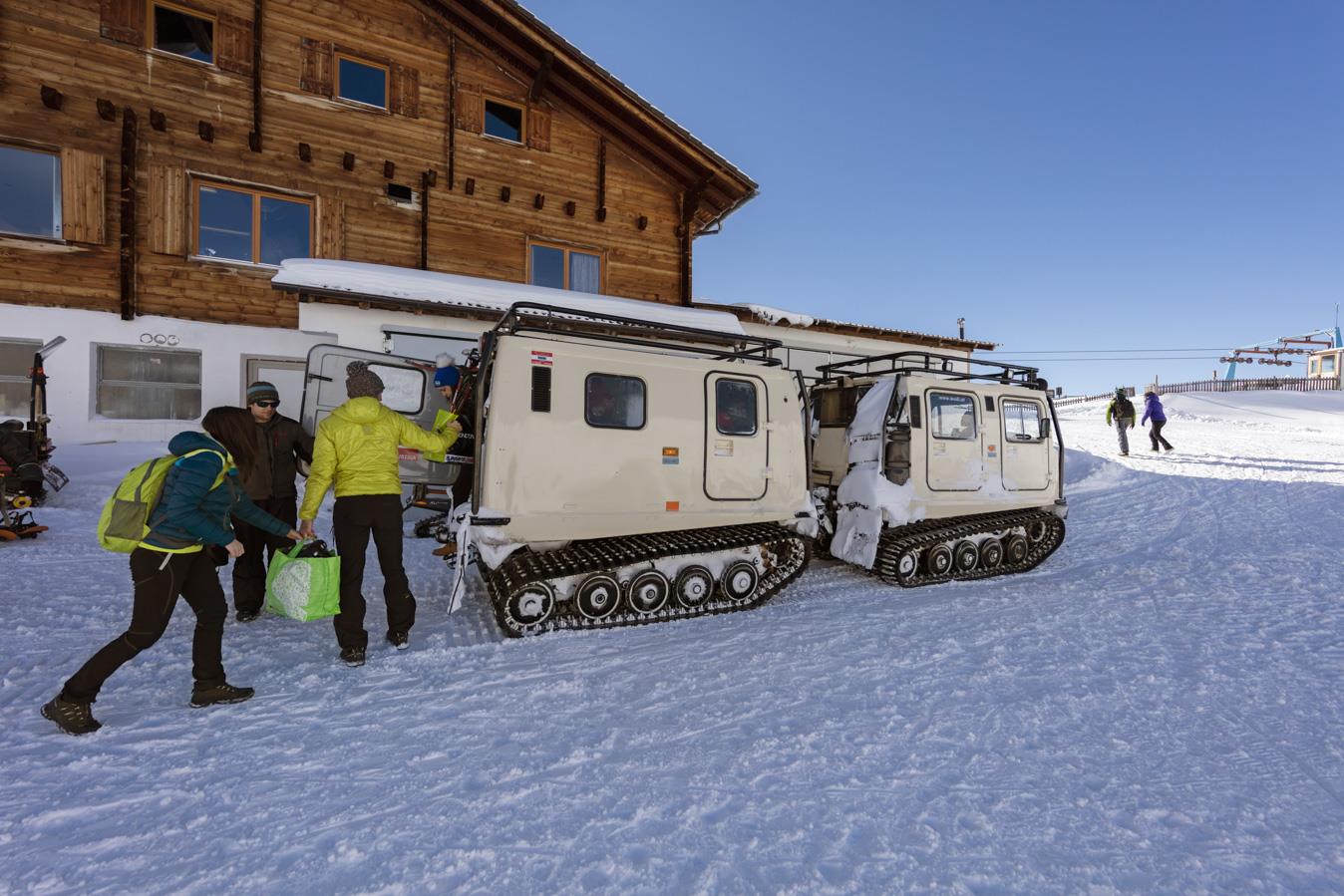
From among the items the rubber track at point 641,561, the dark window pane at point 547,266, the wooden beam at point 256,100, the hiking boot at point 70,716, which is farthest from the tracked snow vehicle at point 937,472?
the wooden beam at point 256,100

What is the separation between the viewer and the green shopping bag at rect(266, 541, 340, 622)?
13.0ft

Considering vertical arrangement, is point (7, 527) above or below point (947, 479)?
below

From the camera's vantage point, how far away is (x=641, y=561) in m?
5.00

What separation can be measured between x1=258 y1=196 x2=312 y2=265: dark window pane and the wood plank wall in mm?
303

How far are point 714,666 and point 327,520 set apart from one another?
22.4ft

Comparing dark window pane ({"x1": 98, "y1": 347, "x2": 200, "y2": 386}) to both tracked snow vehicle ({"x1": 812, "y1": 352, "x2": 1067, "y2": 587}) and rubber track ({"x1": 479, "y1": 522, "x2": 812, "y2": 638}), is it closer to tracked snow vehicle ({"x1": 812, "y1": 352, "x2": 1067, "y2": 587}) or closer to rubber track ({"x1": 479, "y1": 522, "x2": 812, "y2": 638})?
rubber track ({"x1": 479, "y1": 522, "x2": 812, "y2": 638})

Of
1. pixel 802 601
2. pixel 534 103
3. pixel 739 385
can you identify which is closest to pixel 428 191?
pixel 534 103

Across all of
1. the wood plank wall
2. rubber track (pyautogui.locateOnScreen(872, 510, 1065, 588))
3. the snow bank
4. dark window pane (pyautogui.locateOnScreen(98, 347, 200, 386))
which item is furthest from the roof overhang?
rubber track (pyautogui.locateOnScreen(872, 510, 1065, 588))

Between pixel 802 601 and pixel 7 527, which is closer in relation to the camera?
pixel 802 601

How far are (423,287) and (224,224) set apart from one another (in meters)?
4.79

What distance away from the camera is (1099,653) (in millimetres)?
4289

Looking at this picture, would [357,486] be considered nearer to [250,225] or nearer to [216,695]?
[216,695]

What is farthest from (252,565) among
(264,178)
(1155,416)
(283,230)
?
(1155,416)

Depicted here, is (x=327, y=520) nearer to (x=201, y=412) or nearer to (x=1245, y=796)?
(x=201, y=412)
